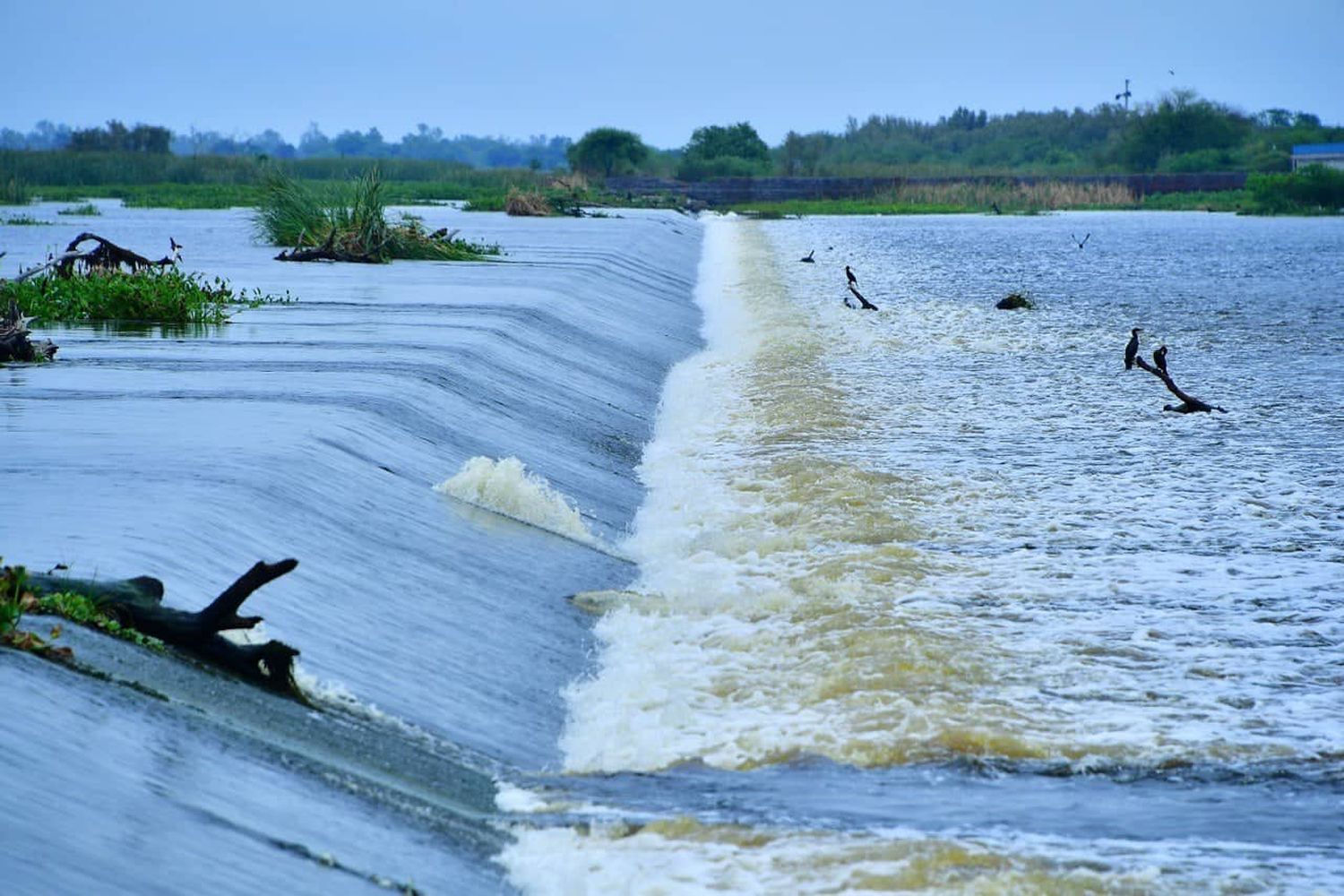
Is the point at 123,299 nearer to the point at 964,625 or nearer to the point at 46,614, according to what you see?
the point at 964,625

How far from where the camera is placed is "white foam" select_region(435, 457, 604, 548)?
10.8 meters

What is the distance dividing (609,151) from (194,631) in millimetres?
100875

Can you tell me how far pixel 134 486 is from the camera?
28.8ft

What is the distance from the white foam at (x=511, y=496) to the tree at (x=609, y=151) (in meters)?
94.9

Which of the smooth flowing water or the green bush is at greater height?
the green bush

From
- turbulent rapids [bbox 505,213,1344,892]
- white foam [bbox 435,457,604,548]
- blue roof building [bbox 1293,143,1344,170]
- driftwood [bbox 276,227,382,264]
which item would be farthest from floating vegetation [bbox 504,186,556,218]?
blue roof building [bbox 1293,143,1344,170]

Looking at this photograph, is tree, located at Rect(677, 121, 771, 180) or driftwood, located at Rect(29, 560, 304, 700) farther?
tree, located at Rect(677, 121, 771, 180)

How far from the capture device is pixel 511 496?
1085cm

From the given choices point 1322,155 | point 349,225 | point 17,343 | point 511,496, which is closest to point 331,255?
point 349,225

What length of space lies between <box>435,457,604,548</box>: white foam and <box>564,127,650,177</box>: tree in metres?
94.9

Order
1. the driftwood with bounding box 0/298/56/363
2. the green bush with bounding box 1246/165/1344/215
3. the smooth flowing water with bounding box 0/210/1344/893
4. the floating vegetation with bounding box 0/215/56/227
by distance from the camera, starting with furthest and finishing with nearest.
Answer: the green bush with bounding box 1246/165/1344/215 < the floating vegetation with bounding box 0/215/56/227 < the driftwood with bounding box 0/298/56/363 < the smooth flowing water with bounding box 0/210/1344/893

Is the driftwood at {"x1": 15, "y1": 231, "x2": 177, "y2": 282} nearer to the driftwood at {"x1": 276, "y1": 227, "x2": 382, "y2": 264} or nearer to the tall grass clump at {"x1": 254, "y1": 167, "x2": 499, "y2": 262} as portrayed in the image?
the driftwood at {"x1": 276, "y1": 227, "x2": 382, "y2": 264}

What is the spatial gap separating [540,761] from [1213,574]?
5.55 m

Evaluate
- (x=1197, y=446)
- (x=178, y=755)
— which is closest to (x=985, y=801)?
(x=178, y=755)
